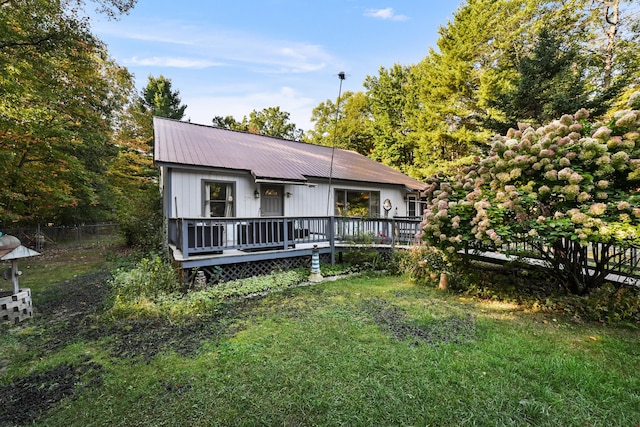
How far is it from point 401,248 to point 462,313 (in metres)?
3.70

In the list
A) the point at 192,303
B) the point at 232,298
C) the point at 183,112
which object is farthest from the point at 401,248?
the point at 183,112

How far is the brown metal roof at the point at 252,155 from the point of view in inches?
339

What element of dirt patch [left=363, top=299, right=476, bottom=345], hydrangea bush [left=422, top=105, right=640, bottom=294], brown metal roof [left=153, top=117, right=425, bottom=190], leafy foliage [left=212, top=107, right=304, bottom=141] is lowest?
dirt patch [left=363, top=299, right=476, bottom=345]

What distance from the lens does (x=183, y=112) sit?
27.8m

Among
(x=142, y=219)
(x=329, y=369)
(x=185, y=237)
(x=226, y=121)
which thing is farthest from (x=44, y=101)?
(x=226, y=121)

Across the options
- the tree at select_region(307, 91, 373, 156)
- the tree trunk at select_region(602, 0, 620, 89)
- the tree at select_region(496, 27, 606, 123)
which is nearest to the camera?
the tree at select_region(496, 27, 606, 123)

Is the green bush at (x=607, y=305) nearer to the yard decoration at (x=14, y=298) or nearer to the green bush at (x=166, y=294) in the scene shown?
the green bush at (x=166, y=294)

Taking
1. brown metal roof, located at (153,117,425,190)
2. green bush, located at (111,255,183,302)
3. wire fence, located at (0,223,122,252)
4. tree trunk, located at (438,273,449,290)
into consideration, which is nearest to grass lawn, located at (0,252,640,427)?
green bush, located at (111,255,183,302)

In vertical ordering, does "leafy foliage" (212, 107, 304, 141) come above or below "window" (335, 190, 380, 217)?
above

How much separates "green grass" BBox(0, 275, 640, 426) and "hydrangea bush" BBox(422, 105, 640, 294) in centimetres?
138

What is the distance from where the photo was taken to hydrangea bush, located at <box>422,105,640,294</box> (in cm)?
405

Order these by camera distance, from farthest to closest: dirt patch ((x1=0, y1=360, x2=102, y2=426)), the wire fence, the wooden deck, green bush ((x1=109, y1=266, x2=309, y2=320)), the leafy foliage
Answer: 1. the leafy foliage
2. the wire fence
3. the wooden deck
4. green bush ((x1=109, y1=266, x2=309, y2=320))
5. dirt patch ((x1=0, y1=360, x2=102, y2=426))

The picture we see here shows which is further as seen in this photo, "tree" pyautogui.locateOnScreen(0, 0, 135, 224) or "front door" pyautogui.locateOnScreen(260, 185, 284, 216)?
"front door" pyautogui.locateOnScreen(260, 185, 284, 216)

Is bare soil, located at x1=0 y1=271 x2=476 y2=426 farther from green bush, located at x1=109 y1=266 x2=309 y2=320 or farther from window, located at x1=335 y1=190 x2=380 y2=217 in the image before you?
window, located at x1=335 y1=190 x2=380 y2=217
